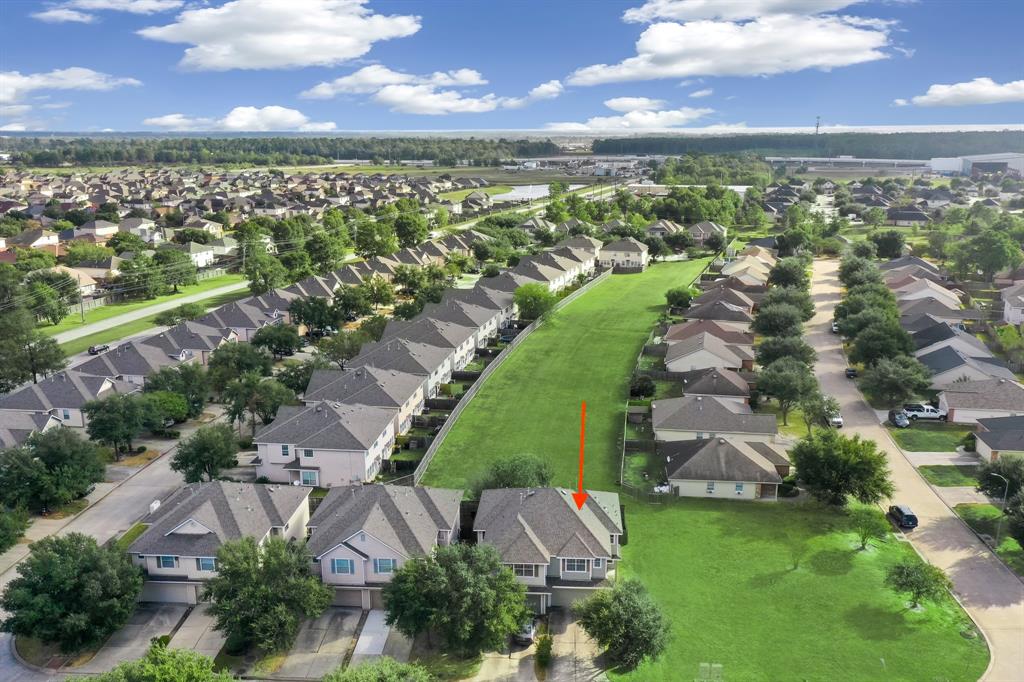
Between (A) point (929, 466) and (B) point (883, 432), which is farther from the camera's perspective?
(B) point (883, 432)

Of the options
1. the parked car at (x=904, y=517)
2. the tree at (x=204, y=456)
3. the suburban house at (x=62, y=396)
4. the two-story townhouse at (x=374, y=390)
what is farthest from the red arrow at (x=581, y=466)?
the suburban house at (x=62, y=396)

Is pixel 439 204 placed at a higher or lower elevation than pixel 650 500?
higher

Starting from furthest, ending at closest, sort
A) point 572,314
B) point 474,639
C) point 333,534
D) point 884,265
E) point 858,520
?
1. point 884,265
2. point 572,314
3. point 858,520
4. point 333,534
5. point 474,639

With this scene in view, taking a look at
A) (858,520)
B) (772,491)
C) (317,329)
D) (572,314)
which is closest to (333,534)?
(772,491)

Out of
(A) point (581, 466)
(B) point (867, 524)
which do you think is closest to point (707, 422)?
(A) point (581, 466)

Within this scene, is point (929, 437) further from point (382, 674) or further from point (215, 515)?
point (215, 515)

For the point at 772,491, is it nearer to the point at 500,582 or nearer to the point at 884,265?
the point at 500,582
